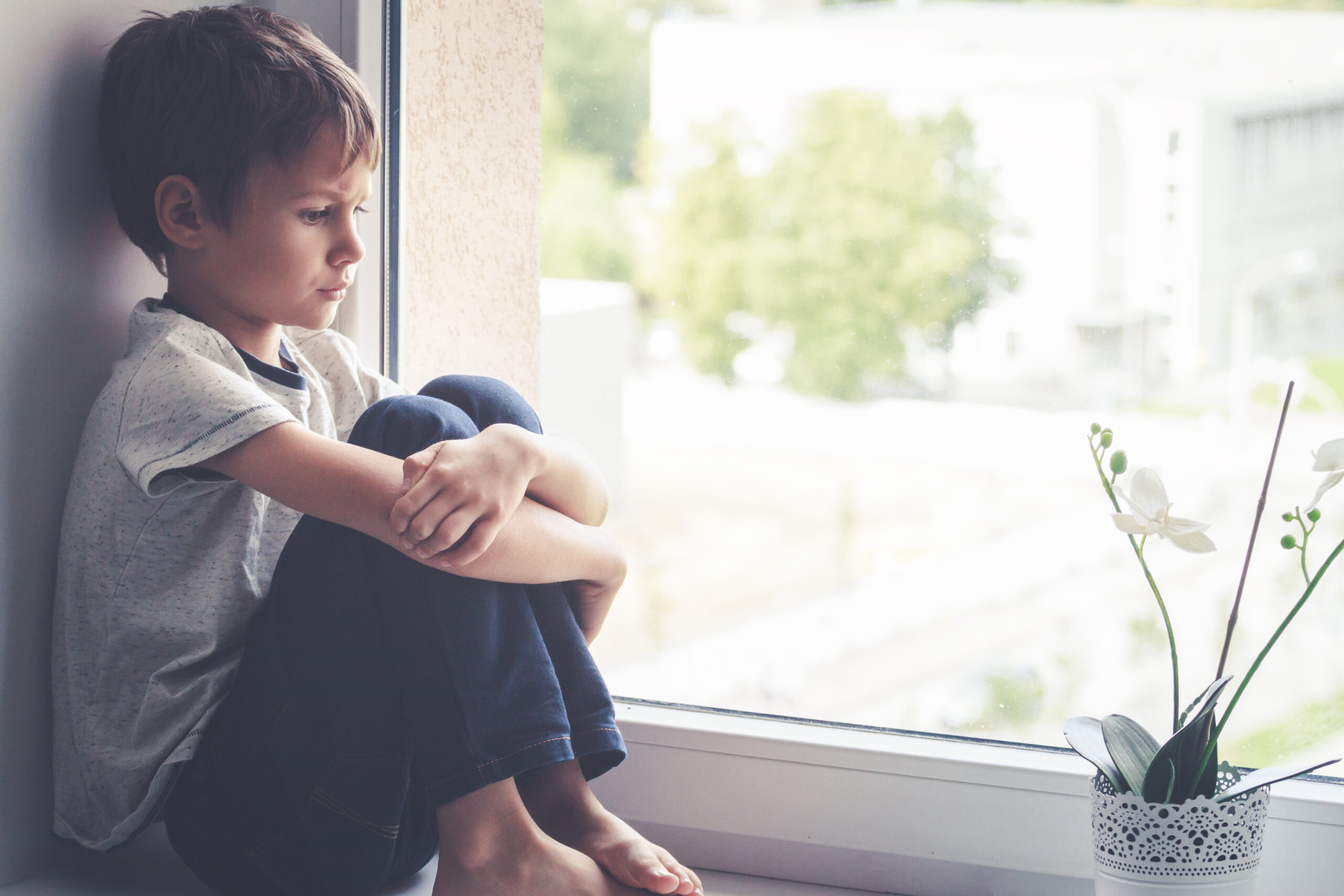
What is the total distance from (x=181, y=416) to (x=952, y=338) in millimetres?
801

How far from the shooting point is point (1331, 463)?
28.9 inches

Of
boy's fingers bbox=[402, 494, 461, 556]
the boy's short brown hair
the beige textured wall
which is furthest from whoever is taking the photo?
the beige textured wall

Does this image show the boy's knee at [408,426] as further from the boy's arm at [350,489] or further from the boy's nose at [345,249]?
the boy's nose at [345,249]

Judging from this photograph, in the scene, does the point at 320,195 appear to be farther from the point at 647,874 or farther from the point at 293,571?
the point at 647,874

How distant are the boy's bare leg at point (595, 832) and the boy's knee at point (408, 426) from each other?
268 millimetres

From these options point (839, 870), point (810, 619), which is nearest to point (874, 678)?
point (810, 619)

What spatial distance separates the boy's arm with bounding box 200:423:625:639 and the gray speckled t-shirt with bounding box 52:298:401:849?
50mm

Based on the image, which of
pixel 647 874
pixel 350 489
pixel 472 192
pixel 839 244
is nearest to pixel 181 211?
pixel 350 489

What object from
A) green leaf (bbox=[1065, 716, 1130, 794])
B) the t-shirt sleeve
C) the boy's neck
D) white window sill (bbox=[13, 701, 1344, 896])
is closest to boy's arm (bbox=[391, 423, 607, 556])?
the t-shirt sleeve

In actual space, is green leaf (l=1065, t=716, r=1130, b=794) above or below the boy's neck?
below

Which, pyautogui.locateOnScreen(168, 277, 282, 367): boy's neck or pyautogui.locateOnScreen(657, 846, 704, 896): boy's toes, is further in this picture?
pyautogui.locateOnScreen(168, 277, 282, 367): boy's neck

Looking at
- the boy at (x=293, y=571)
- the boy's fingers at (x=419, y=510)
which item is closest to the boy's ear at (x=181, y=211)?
the boy at (x=293, y=571)

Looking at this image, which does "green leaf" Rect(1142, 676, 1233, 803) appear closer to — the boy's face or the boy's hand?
the boy's hand

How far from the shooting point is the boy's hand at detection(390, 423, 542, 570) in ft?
2.39
